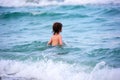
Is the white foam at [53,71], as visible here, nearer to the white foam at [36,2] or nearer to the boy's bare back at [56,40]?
the boy's bare back at [56,40]

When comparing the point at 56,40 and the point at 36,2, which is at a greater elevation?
the point at 36,2

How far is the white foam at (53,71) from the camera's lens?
5857 millimetres

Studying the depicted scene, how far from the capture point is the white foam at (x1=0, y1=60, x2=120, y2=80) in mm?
5857

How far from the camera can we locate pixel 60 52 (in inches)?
303

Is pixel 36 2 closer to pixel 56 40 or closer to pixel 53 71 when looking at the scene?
pixel 56 40

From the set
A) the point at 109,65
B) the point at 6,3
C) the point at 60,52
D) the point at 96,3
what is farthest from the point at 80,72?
the point at 6,3

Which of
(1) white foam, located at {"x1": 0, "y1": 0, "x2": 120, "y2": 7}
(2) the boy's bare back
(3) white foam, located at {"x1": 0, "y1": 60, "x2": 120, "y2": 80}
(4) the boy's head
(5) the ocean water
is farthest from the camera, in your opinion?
(1) white foam, located at {"x1": 0, "y1": 0, "x2": 120, "y2": 7}

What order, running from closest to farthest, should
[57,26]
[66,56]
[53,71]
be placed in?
[53,71], [66,56], [57,26]

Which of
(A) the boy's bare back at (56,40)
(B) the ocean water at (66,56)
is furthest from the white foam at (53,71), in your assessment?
(A) the boy's bare back at (56,40)

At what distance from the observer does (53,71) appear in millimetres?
6363

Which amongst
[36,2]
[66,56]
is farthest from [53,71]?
[36,2]

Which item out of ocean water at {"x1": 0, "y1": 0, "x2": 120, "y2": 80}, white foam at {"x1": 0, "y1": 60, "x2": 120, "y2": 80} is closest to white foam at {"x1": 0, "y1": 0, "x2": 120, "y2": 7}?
ocean water at {"x1": 0, "y1": 0, "x2": 120, "y2": 80}

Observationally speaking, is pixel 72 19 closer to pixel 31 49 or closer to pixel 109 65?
pixel 31 49

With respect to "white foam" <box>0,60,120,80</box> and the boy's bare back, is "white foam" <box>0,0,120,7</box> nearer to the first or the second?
the boy's bare back
